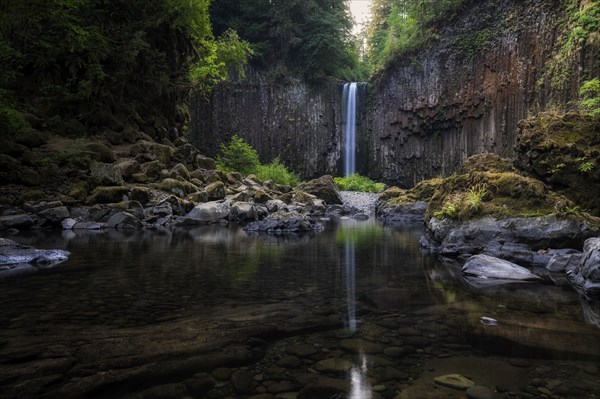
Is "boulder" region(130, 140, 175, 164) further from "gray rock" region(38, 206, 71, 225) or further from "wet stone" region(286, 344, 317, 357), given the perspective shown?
"wet stone" region(286, 344, 317, 357)

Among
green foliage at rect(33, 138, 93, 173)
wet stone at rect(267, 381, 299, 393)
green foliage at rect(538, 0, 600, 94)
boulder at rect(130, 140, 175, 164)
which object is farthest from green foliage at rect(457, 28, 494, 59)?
wet stone at rect(267, 381, 299, 393)

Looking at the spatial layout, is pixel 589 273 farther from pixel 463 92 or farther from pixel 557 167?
pixel 463 92

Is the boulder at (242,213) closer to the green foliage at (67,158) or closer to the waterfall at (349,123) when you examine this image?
the green foliage at (67,158)

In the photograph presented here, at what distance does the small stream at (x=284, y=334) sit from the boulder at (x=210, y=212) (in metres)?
8.17

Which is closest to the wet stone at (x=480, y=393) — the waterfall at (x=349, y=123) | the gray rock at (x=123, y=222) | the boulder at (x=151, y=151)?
the gray rock at (x=123, y=222)

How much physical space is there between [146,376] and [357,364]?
1283mm

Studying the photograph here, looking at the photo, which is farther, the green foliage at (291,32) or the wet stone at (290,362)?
the green foliage at (291,32)

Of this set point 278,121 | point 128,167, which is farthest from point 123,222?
point 278,121

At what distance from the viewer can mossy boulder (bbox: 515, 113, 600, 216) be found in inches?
326

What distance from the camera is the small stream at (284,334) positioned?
217 centimetres

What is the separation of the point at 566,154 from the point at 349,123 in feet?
92.4

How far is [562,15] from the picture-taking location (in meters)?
19.6

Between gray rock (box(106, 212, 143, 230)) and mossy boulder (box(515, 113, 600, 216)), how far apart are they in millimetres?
11034

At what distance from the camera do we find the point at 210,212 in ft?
46.4
